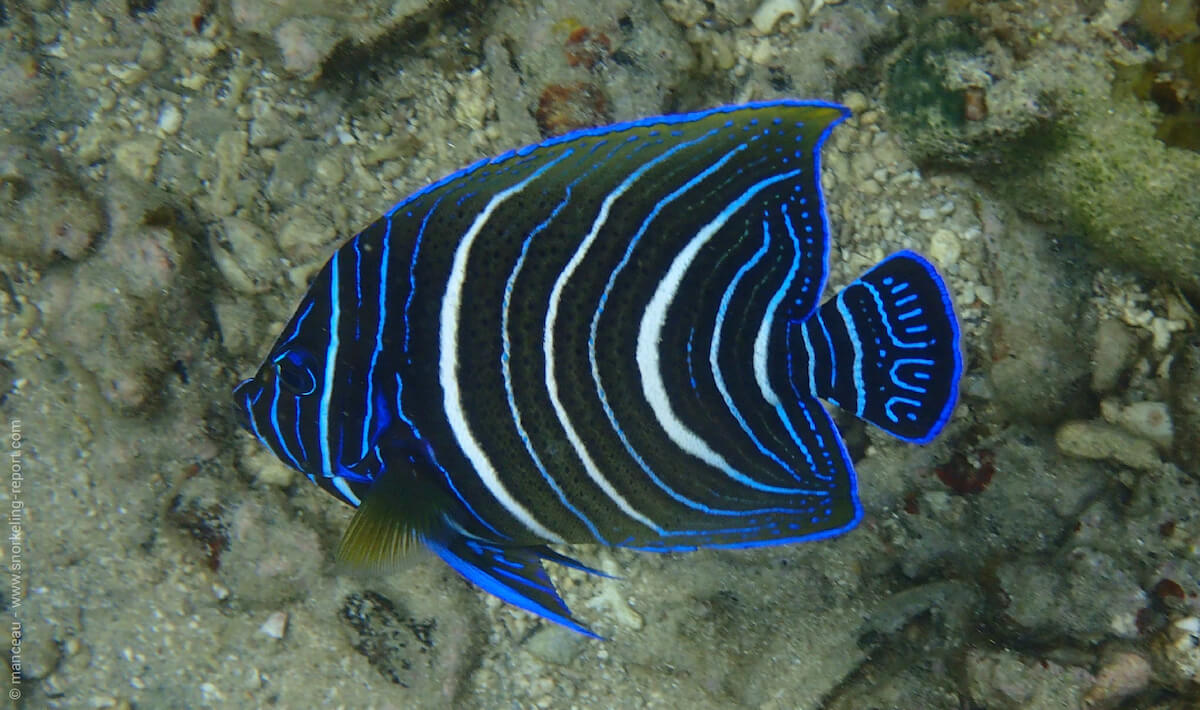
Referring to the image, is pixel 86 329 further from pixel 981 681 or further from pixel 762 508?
pixel 981 681

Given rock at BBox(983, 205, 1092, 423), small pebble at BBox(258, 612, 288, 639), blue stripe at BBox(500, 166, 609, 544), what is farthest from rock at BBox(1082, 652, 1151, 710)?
small pebble at BBox(258, 612, 288, 639)

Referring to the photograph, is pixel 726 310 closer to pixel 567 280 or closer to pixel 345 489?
pixel 567 280

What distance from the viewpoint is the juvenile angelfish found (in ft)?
4.47

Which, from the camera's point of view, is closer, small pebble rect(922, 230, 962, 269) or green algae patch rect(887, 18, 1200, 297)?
green algae patch rect(887, 18, 1200, 297)

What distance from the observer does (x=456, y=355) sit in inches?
54.9

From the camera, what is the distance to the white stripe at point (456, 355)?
4.46ft

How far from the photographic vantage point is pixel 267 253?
264cm

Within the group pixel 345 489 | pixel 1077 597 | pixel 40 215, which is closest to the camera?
pixel 345 489

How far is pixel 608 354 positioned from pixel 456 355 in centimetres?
30

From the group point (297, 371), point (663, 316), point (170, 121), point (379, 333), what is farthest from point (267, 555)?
point (663, 316)

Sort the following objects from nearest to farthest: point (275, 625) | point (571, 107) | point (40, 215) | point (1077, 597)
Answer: point (1077, 597) → point (40, 215) → point (571, 107) → point (275, 625)

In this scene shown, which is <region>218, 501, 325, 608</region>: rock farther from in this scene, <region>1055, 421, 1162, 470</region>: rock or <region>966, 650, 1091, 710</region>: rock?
→ <region>1055, 421, 1162, 470</region>: rock

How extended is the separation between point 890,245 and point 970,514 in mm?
972

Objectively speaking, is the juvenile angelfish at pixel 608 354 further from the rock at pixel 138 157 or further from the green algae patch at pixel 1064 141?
the rock at pixel 138 157
